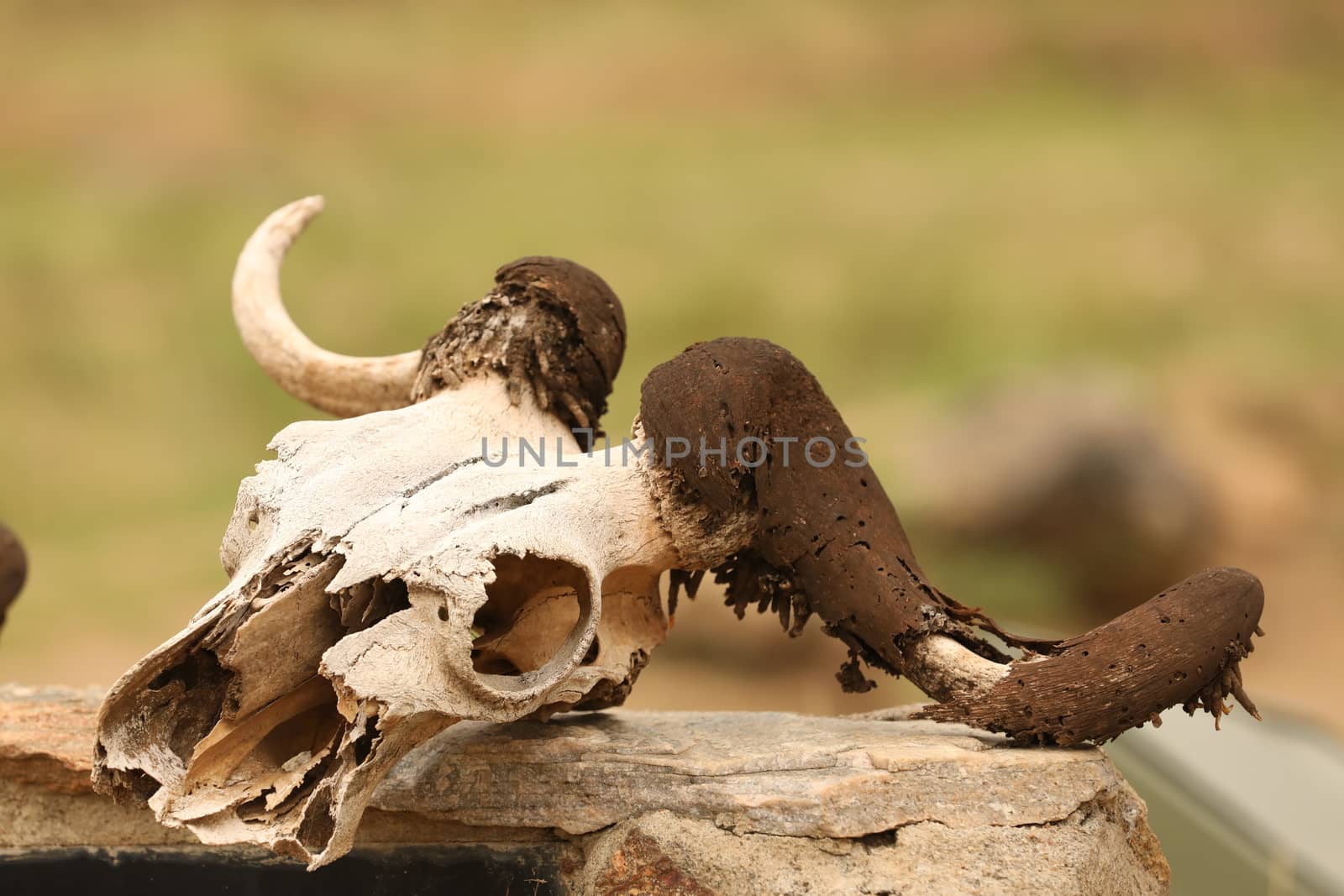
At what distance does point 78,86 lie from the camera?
6141 millimetres

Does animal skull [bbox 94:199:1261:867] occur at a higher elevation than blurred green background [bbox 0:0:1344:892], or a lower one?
lower

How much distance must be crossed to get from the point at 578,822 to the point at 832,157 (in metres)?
4.62

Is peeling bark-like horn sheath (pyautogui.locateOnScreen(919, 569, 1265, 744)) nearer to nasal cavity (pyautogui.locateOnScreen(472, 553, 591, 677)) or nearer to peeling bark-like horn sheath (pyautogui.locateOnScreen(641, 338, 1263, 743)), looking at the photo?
peeling bark-like horn sheath (pyautogui.locateOnScreen(641, 338, 1263, 743))

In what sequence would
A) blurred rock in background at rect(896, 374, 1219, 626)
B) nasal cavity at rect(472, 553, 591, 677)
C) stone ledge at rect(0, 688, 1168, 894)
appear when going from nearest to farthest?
1. stone ledge at rect(0, 688, 1168, 894)
2. nasal cavity at rect(472, 553, 591, 677)
3. blurred rock in background at rect(896, 374, 1219, 626)

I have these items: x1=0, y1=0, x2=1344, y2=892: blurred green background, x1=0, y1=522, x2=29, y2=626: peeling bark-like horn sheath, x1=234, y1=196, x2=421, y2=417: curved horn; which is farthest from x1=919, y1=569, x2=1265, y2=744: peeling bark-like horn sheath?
x1=0, y1=0, x2=1344, y2=892: blurred green background

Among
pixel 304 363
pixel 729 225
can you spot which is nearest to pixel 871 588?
pixel 304 363

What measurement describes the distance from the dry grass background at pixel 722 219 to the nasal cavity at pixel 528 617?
2.94 metres

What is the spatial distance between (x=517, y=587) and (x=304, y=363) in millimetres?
619

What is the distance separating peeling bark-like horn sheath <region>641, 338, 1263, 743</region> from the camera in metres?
1.86

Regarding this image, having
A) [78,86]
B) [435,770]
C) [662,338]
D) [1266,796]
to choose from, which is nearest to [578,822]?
[435,770]

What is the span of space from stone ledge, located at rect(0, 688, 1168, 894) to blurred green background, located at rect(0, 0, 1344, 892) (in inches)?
113

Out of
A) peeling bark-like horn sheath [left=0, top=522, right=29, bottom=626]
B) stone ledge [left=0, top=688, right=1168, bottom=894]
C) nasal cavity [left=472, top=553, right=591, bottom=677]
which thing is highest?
nasal cavity [left=472, top=553, right=591, bottom=677]

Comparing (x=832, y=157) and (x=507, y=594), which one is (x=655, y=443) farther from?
(x=832, y=157)

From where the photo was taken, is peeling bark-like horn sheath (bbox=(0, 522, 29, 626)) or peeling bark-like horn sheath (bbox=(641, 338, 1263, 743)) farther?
peeling bark-like horn sheath (bbox=(0, 522, 29, 626))
